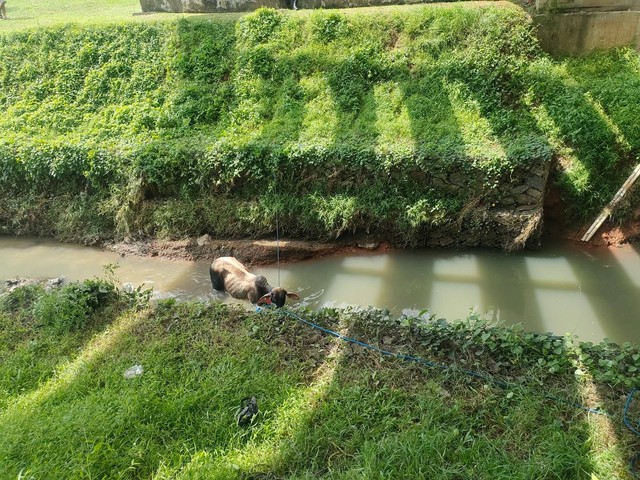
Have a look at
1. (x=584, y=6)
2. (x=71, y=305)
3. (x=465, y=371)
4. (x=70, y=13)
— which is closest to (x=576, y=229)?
(x=584, y=6)

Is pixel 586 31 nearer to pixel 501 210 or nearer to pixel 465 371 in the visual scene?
pixel 501 210

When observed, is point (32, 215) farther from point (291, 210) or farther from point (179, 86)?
point (291, 210)

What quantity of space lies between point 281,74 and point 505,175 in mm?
4796

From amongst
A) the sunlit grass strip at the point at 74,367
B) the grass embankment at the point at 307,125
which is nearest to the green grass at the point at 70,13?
the grass embankment at the point at 307,125

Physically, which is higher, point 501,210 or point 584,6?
point 584,6

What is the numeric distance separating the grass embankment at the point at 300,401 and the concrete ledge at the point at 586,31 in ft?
22.7

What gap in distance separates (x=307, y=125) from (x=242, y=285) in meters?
3.39

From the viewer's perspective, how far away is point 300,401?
4.11 meters

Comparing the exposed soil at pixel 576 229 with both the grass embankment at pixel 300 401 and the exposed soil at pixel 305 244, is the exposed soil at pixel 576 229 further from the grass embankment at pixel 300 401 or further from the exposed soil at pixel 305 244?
the grass embankment at pixel 300 401

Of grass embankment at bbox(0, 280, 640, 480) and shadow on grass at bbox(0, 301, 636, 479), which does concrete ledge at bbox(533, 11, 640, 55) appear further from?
shadow on grass at bbox(0, 301, 636, 479)

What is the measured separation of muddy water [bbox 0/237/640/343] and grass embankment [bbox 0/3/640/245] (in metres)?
0.66

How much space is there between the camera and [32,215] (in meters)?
9.20

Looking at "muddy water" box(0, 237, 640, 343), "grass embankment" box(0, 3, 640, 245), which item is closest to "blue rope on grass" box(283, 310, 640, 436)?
"muddy water" box(0, 237, 640, 343)

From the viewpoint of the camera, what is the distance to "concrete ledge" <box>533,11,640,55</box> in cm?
893
